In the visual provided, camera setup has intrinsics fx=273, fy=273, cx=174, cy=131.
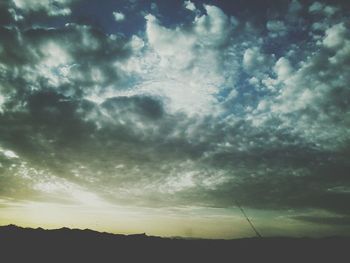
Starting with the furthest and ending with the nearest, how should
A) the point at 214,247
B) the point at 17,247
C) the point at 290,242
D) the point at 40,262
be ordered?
the point at 290,242
the point at 214,247
the point at 17,247
the point at 40,262

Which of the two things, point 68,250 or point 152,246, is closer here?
point 68,250

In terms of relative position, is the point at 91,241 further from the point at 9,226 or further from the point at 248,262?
the point at 248,262

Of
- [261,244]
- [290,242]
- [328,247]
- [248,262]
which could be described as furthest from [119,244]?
[328,247]

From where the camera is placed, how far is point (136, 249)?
41.8 meters

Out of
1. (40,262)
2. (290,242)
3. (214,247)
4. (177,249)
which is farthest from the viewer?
(290,242)

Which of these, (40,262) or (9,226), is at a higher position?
(9,226)

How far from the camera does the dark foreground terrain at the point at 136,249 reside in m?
35.8

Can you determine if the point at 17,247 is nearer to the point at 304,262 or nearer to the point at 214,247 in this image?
the point at 214,247

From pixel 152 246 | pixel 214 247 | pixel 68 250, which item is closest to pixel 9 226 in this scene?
A: pixel 68 250

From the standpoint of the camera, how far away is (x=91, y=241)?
42.5m

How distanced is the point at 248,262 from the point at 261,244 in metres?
9.76

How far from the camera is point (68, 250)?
37.6 m

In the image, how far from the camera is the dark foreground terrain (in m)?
35.8

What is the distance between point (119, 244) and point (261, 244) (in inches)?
973
